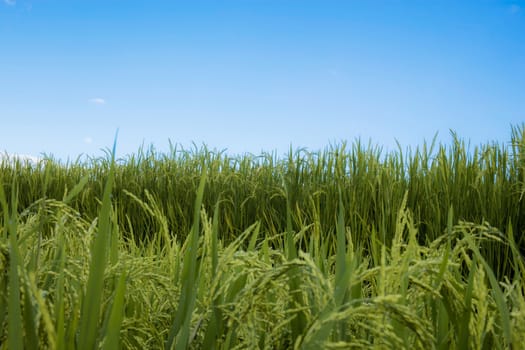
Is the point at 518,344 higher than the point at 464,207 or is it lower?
lower

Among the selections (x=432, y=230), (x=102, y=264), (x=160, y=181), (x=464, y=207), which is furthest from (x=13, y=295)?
(x=160, y=181)

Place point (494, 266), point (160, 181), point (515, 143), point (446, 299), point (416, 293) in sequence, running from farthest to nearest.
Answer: point (160, 181), point (515, 143), point (494, 266), point (416, 293), point (446, 299)

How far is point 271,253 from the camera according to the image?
1404 mm

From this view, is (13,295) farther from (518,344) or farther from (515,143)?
(515,143)

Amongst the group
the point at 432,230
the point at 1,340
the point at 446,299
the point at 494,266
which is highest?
the point at 432,230

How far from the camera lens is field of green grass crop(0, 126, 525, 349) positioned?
35.0 inches

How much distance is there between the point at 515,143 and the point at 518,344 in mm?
3854

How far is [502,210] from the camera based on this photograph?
13.5 ft

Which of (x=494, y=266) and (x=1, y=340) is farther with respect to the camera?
(x=494, y=266)

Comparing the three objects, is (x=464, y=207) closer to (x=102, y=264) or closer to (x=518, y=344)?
(x=518, y=344)

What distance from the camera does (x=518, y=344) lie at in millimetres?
904

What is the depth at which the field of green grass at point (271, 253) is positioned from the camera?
2.92 ft

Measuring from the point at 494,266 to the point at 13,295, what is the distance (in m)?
3.97

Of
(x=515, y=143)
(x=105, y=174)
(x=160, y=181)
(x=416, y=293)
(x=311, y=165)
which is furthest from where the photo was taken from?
(x=105, y=174)
